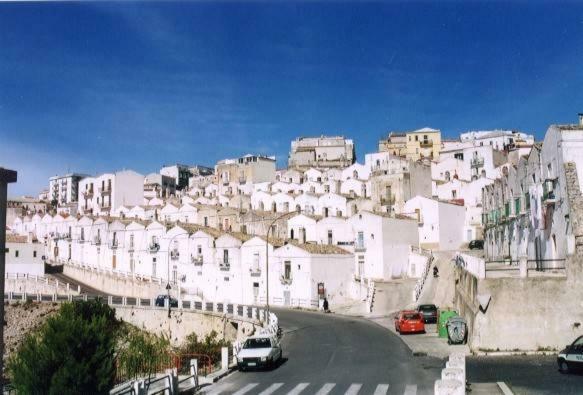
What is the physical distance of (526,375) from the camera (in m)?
22.9

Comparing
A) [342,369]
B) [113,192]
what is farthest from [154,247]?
[342,369]

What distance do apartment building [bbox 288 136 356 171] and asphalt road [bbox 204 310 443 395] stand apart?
8374cm

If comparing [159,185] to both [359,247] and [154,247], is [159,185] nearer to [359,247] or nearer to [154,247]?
[154,247]

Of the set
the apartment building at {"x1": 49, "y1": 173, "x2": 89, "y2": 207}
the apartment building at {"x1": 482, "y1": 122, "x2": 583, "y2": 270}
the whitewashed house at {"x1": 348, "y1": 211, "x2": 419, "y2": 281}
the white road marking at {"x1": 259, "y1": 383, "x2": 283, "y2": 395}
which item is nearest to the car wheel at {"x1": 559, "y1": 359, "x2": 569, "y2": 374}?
the apartment building at {"x1": 482, "y1": 122, "x2": 583, "y2": 270}

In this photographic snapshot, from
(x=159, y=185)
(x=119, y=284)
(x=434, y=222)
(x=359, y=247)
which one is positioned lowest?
(x=119, y=284)

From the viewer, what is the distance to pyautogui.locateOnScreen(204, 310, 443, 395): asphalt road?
2284cm

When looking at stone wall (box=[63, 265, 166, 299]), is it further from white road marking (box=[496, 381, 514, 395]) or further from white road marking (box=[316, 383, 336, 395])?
white road marking (box=[496, 381, 514, 395])

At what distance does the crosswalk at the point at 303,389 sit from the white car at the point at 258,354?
253 centimetres

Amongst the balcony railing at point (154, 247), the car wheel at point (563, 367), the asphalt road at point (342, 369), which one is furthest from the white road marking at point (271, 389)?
the balcony railing at point (154, 247)

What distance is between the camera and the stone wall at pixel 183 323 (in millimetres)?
46750

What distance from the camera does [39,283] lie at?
73500 mm

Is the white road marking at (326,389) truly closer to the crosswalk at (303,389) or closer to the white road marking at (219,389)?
the crosswalk at (303,389)

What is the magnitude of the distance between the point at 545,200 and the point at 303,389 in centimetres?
1842

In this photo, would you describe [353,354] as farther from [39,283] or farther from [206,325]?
[39,283]
